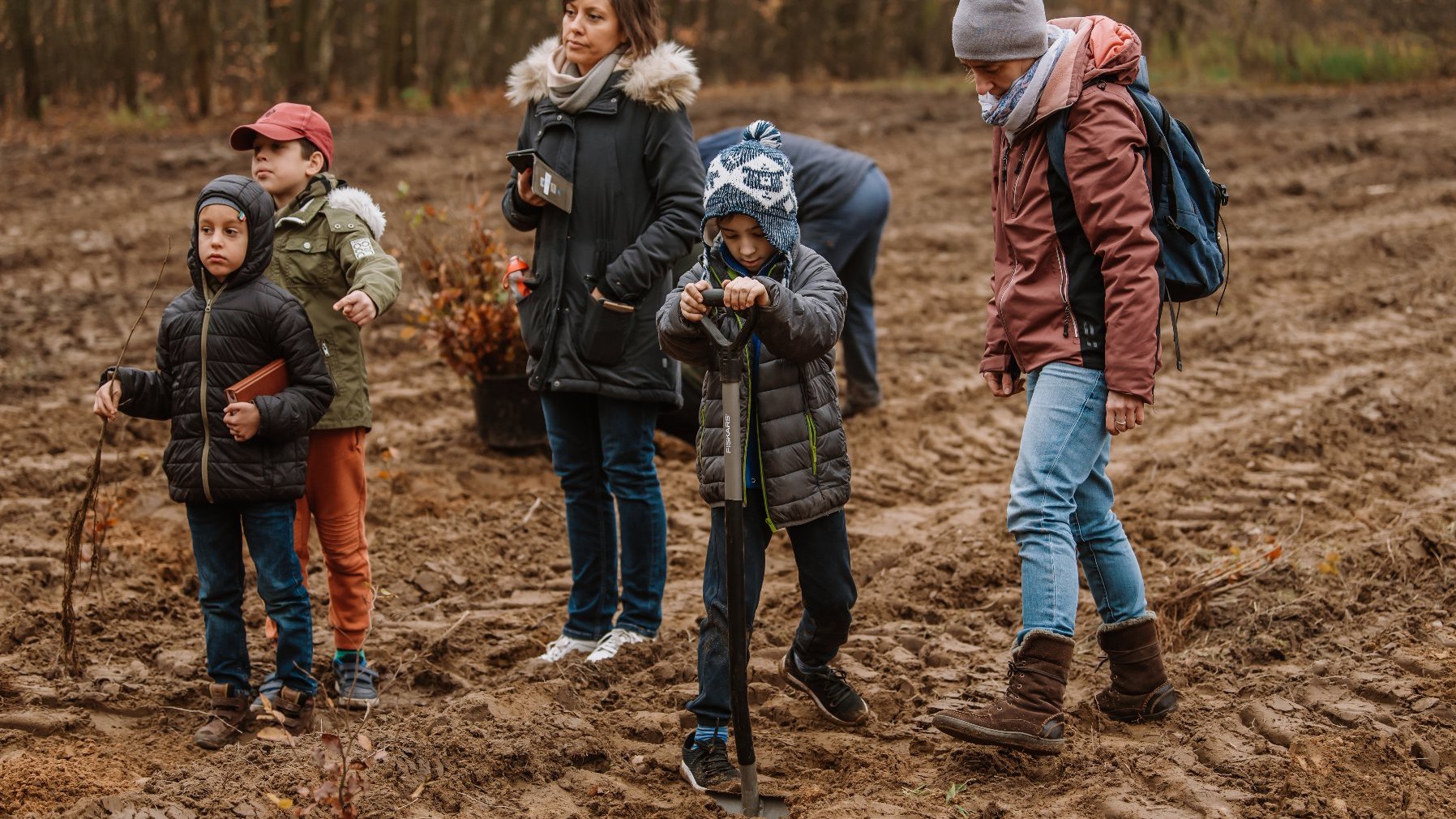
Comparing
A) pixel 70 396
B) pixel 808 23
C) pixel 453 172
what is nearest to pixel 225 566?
pixel 70 396

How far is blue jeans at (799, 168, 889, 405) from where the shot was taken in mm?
7387

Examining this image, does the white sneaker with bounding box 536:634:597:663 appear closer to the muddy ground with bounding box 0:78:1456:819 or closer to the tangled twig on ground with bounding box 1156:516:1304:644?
the muddy ground with bounding box 0:78:1456:819

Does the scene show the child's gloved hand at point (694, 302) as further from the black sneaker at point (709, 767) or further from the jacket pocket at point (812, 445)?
the black sneaker at point (709, 767)

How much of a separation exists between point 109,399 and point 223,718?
3.29ft

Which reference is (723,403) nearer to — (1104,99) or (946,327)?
(1104,99)

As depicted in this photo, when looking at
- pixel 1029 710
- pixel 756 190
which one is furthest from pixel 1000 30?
pixel 1029 710

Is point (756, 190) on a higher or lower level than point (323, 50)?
lower

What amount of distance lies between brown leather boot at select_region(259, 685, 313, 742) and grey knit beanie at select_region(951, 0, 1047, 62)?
8.85 ft

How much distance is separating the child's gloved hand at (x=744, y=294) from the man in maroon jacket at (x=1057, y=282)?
2.48ft

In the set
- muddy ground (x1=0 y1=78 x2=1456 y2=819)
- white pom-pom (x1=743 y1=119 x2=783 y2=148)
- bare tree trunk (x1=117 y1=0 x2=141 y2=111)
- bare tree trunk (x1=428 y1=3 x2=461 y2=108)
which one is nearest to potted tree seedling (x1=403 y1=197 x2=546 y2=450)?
muddy ground (x1=0 y1=78 x2=1456 y2=819)

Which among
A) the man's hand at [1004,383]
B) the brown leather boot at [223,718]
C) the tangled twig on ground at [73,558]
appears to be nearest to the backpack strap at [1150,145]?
the man's hand at [1004,383]

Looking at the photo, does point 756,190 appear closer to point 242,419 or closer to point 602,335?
point 602,335

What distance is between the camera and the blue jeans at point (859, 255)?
739cm

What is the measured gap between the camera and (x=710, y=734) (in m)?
3.81
